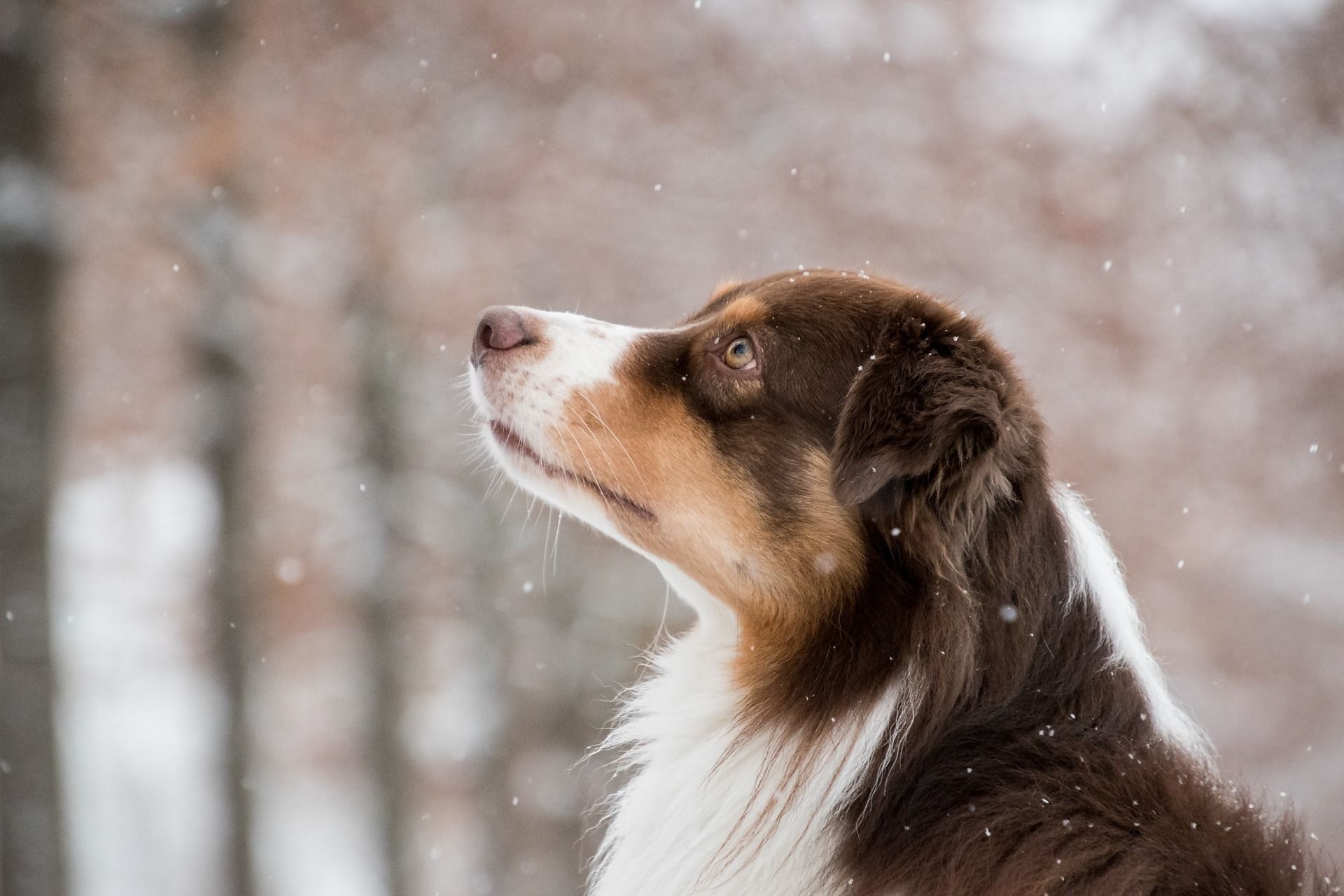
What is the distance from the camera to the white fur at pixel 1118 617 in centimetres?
275

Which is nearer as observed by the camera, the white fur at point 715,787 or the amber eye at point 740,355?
the white fur at point 715,787

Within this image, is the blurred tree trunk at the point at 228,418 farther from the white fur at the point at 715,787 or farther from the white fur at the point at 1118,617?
the white fur at the point at 1118,617

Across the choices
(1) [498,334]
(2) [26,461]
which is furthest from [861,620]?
(2) [26,461]

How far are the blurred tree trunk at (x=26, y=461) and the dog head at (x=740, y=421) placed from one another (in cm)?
542

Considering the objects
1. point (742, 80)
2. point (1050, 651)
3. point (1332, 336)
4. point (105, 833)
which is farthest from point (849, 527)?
point (105, 833)

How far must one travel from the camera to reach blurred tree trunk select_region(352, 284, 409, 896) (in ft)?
30.4

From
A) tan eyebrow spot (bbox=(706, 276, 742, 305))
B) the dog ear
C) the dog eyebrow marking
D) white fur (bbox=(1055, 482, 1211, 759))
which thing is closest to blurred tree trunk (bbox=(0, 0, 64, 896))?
tan eyebrow spot (bbox=(706, 276, 742, 305))

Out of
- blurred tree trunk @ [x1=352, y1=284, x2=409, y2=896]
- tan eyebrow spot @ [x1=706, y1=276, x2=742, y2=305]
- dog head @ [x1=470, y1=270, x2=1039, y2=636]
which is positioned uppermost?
tan eyebrow spot @ [x1=706, y1=276, x2=742, y2=305]

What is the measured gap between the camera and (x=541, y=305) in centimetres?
882

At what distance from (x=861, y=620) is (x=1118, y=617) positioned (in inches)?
25.2

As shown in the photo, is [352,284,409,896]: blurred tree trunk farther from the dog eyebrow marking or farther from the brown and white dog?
the dog eyebrow marking

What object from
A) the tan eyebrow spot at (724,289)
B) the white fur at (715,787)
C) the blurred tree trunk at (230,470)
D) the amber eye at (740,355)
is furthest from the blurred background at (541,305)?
the white fur at (715,787)

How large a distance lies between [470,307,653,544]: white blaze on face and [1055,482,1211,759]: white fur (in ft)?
4.09

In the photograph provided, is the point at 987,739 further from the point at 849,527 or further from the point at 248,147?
the point at 248,147
